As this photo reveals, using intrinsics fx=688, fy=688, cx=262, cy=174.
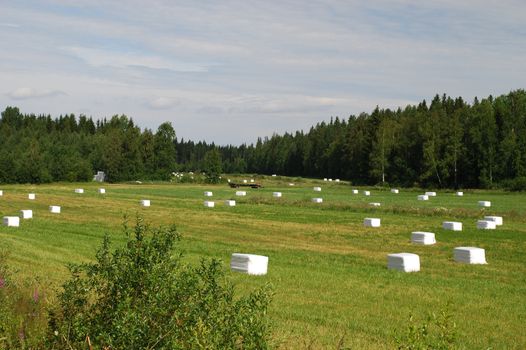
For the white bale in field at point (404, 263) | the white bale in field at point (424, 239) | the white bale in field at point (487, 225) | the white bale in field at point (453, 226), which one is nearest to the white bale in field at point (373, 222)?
the white bale in field at point (453, 226)

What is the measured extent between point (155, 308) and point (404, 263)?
16716 millimetres

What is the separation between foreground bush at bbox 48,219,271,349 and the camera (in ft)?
26.0

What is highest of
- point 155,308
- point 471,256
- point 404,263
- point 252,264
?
point 155,308

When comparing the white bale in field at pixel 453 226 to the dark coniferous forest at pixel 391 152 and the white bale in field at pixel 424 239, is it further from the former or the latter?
the dark coniferous forest at pixel 391 152

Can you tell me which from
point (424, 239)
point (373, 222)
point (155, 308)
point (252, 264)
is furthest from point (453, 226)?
point (155, 308)

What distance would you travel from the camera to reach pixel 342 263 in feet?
84.8

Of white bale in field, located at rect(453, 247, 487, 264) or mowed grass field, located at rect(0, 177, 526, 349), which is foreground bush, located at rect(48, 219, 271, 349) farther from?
white bale in field, located at rect(453, 247, 487, 264)

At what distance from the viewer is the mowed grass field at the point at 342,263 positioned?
14.9m

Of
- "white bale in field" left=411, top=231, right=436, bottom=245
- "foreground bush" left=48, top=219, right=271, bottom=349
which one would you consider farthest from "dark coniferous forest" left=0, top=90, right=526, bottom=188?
"foreground bush" left=48, top=219, right=271, bottom=349

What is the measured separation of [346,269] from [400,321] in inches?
338

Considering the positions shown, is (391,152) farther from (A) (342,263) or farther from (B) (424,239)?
(A) (342,263)

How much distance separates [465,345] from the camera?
13453 millimetres

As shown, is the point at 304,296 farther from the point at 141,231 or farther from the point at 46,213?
Result: the point at 46,213

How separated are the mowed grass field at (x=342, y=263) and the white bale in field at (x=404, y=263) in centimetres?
41
